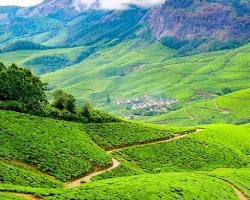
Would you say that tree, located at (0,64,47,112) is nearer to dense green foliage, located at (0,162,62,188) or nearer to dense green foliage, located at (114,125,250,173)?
dense green foliage, located at (114,125,250,173)

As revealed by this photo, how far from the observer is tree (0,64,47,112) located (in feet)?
419

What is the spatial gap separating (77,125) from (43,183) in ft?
140

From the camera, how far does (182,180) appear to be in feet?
335

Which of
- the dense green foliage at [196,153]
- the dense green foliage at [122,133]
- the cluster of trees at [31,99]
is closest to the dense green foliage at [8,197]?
the dense green foliage at [196,153]

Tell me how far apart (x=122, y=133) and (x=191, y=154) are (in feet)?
65.4

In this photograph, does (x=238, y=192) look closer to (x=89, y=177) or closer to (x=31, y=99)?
(x=89, y=177)

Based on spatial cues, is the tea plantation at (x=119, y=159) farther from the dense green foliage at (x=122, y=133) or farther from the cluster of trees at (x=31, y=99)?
the cluster of trees at (x=31, y=99)

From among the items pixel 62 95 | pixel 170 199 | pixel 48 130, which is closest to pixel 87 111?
pixel 62 95

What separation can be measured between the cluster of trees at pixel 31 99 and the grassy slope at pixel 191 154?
2051 cm

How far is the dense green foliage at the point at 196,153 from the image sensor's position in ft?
403

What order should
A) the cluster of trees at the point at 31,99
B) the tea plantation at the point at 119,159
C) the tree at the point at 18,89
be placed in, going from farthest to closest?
the tree at the point at 18,89 < the cluster of trees at the point at 31,99 < the tea plantation at the point at 119,159

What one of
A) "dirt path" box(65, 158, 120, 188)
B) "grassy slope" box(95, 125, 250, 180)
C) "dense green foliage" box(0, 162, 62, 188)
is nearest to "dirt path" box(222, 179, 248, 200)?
"grassy slope" box(95, 125, 250, 180)

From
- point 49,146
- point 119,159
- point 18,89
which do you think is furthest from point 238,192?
point 18,89

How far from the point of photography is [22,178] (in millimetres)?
86875
